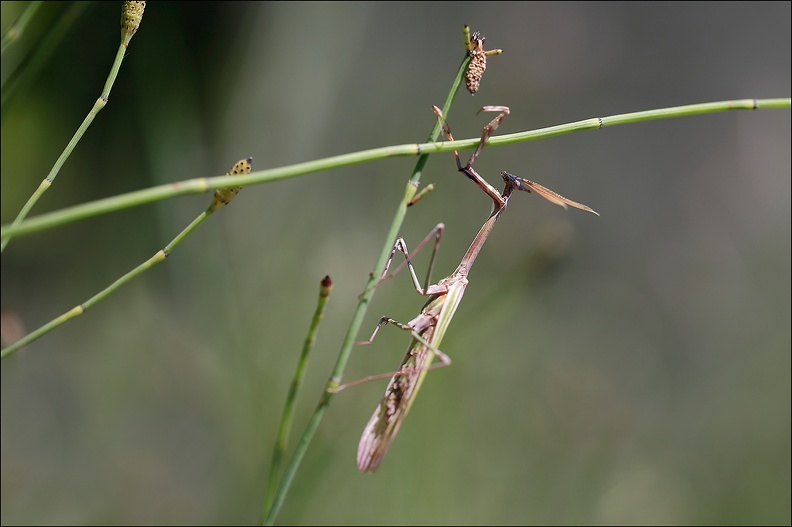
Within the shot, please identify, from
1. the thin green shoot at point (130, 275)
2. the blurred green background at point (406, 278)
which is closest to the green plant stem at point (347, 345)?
the thin green shoot at point (130, 275)

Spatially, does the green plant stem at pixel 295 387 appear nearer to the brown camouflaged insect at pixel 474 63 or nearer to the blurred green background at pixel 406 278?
the brown camouflaged insect at pixel 474 63

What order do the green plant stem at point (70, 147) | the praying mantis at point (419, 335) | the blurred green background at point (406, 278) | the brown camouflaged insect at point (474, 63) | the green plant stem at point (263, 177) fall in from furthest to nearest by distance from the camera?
1. the blurred green background at point (406, 278)
2. the praying mantis at point (419, 335)
3. the brown camouflaged insect at point (474, 63)
4. the green plant stem at point (70, 147)
5. the green plant stem at point (263, 177)

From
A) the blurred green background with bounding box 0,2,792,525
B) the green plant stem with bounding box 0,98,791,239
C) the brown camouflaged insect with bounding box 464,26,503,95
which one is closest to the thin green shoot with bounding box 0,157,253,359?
the green plant stem with bounding box 0,98,791,239

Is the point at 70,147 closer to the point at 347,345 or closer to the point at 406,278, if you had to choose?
the point at 347,345

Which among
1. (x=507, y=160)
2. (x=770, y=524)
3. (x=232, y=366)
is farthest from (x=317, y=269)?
(x=770, y=524)

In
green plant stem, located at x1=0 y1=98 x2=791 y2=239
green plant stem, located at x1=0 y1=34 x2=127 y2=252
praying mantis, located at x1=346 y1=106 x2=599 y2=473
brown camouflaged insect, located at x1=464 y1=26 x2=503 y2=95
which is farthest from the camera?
praying mantis, located at x1=346 y1=106 x2=599 y2=473

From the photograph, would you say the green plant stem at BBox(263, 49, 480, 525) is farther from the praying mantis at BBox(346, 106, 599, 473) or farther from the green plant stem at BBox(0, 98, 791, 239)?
the praying mantis at BBox(346, 106, 599, 473)

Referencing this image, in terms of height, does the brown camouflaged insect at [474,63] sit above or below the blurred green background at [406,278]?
above

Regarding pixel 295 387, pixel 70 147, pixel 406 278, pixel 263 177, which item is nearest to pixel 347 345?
pixel 295 387

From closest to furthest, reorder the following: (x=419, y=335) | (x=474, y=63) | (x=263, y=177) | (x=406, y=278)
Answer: (x=263, y=177) < (x=474, y=63) < (x=419, y=335) < (x=406, y=278)
